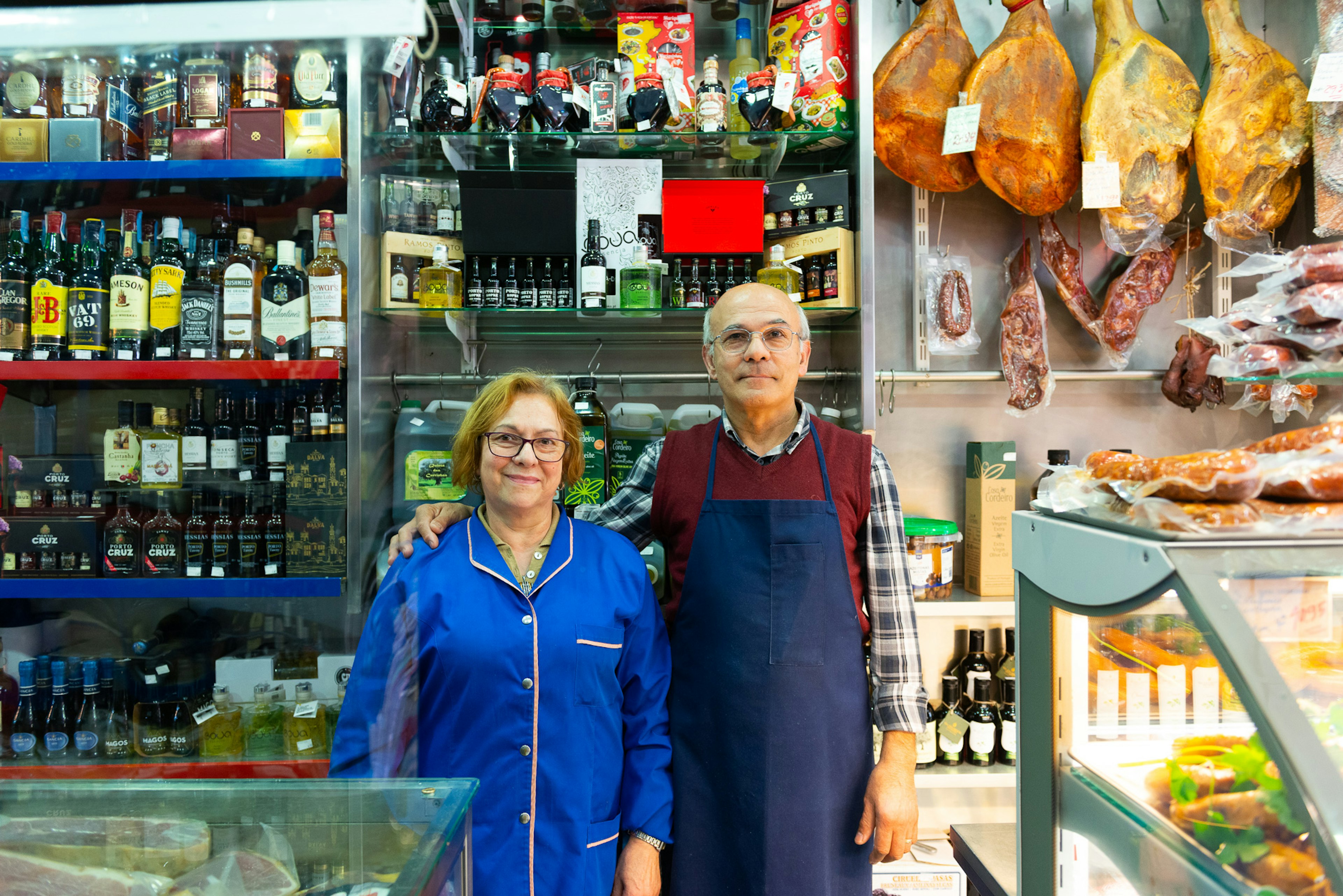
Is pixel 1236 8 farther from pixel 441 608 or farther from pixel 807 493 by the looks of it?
pixel 441 608

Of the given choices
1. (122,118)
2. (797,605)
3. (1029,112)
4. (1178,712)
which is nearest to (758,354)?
(797,605)

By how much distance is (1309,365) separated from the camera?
4.19 feet

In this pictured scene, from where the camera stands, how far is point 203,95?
2.22 metres

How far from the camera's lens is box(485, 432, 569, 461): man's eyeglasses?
1535 mm

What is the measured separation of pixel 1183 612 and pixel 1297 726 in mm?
179

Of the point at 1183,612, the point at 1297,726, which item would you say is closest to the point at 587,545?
the point at 1183,612

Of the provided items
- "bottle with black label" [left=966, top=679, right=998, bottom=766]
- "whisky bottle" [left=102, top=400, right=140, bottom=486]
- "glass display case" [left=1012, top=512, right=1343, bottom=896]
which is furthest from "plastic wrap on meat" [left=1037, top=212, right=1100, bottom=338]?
"whisky bottle" [left=102, top=400, right=140, bottom=486]

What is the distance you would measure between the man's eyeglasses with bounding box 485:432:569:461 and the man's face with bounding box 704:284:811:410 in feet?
1.43

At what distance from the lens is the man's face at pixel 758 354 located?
1.69m

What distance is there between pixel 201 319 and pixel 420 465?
72cm

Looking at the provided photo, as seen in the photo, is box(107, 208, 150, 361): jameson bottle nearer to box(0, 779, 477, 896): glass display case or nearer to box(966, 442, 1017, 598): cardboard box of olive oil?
box(0, 779, 477, 896): glass display case

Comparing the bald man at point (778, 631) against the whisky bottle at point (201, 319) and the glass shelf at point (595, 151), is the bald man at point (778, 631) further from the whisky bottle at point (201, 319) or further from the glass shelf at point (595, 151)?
the whisky bottle at point (201, 319)

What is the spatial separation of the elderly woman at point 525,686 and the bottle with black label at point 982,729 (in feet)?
4.48

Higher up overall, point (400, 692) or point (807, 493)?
point (807, 493)
